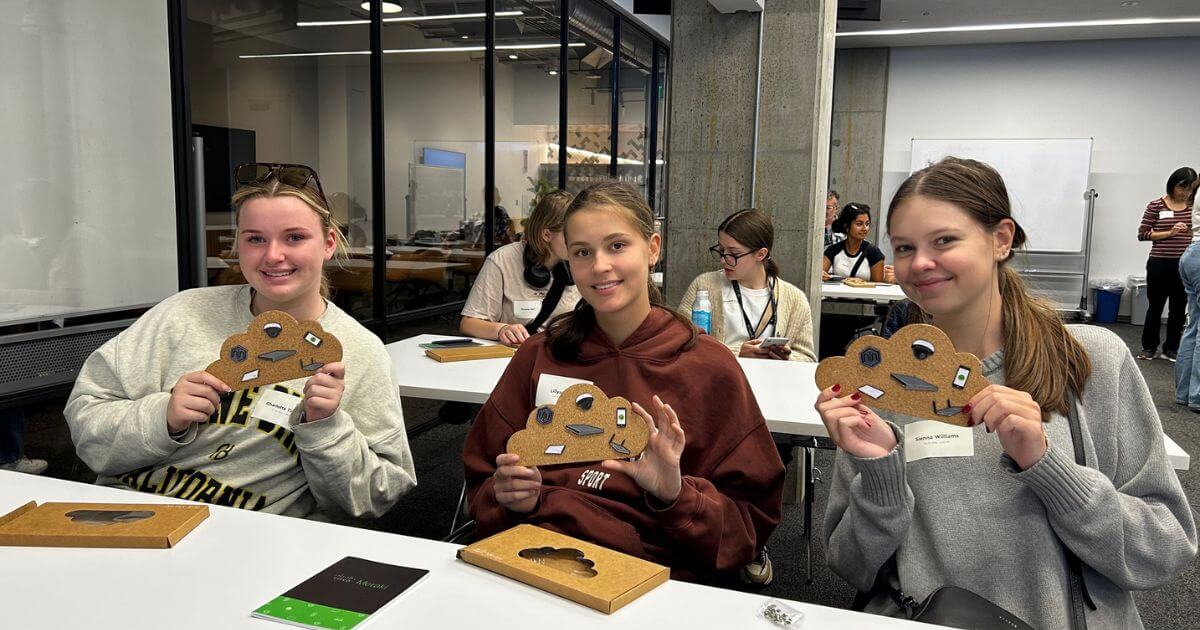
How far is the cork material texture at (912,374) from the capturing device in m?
1.31

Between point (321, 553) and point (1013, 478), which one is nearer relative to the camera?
point (321, 553)

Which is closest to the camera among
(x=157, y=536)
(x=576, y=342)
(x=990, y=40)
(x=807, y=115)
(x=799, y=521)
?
(x=157, y=536)

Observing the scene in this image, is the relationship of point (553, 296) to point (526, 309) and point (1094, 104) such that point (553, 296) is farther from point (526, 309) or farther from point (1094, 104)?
point (1094, 104)

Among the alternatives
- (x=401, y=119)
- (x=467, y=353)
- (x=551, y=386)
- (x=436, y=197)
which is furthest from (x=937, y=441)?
(x=436, y=197)

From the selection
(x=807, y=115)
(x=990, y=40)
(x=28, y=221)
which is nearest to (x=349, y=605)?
(x=28, y=221)

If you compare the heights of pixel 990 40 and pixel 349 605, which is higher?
pixel 990 40

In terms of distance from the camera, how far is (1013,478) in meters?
1.43

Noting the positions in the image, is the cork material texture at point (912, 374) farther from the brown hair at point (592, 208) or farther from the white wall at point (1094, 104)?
the white wall at point (1094, 104)

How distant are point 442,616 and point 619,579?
0.26 m

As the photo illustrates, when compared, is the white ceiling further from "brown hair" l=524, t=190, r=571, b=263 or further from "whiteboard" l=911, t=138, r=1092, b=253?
"brown hair" l=524, t=190, r=571, b=263

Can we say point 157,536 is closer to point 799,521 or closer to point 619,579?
point 619,579

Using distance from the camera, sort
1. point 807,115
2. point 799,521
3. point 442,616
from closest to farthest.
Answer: point 442,616 → point 799,521 → point 807,115

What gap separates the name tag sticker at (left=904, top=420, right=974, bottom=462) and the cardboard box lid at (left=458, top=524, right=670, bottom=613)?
467mm

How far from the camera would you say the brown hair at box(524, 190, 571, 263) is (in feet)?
11.8
